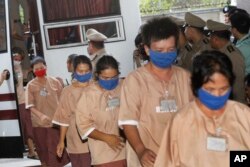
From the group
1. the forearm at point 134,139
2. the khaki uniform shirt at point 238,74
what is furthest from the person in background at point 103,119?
the khaki uniform shirt at point 238,74

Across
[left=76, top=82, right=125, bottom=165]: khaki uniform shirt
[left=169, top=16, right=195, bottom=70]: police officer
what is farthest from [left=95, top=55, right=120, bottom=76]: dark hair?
[left=169, top=16, right=195, bottom=70]: police officer

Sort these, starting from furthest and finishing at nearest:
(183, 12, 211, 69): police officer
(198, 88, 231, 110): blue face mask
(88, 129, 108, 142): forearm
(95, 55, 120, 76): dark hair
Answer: (183, 12, 211, 69): police officer, (95, 55, 120, 76): dark hair, (88, 129, 108, 142): forearm, (198, 88, 231, 110): blue face mask

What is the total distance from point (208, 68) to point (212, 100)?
6.7 inches

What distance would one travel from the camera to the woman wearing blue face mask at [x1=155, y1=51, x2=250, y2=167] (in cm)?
240

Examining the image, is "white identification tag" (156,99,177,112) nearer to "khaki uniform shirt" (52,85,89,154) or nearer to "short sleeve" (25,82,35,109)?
"khaki uniform shirt" (52,85,89,154)

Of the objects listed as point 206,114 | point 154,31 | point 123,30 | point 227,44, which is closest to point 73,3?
point 123,30

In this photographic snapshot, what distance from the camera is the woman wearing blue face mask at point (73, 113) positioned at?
14.5ft

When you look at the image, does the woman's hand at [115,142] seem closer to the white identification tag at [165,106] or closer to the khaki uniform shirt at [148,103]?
the khaki uniform shirt at [148,103]

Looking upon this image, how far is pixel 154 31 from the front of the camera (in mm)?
2857

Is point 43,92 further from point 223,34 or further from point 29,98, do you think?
point 223,34

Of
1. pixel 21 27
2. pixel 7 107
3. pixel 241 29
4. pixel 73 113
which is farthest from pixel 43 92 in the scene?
pixel 241 29

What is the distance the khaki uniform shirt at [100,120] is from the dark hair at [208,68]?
125 cm

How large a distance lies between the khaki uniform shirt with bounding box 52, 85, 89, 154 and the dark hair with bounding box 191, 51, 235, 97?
6.70 ft

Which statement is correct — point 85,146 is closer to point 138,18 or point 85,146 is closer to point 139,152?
point 139,152
